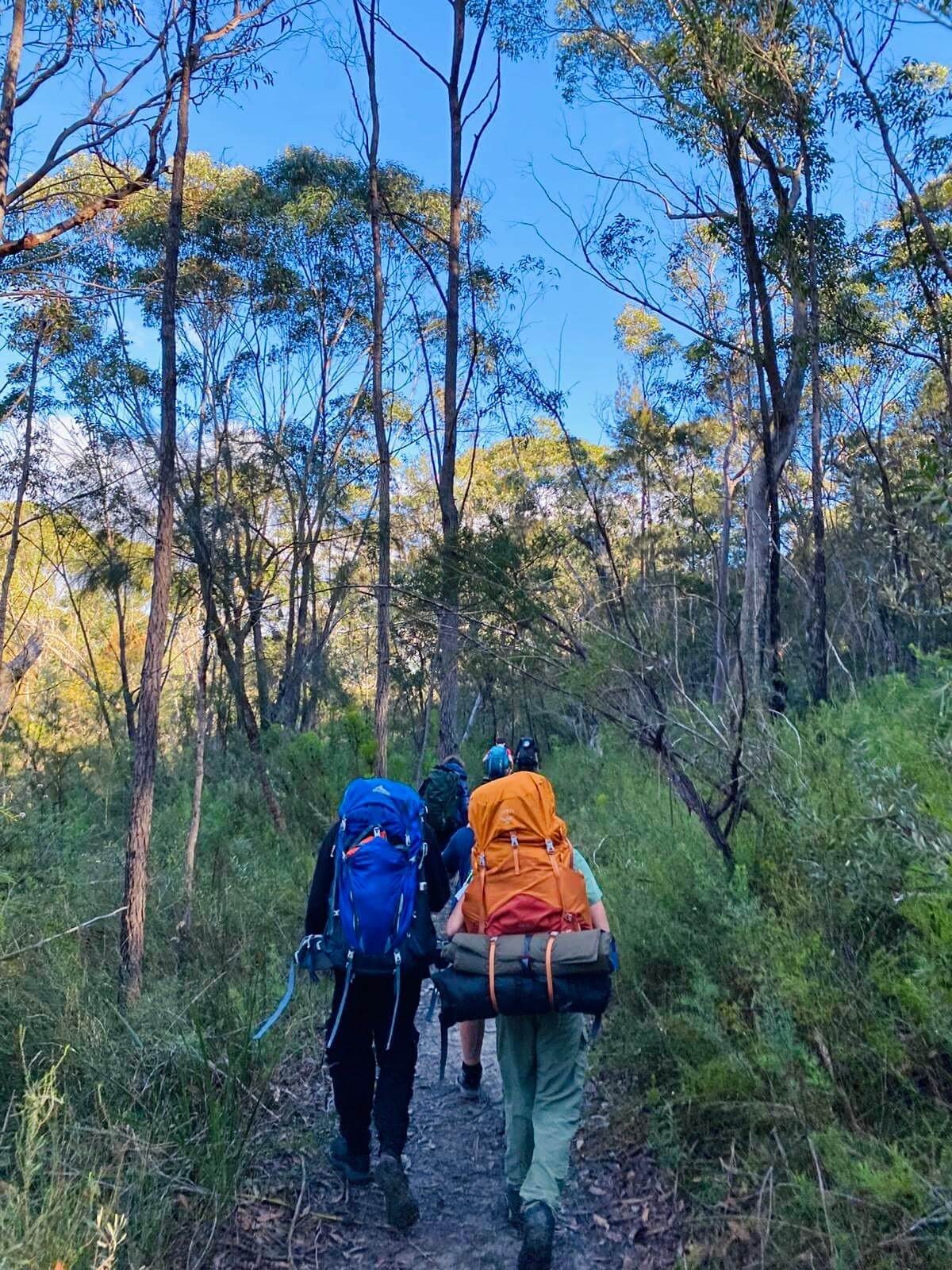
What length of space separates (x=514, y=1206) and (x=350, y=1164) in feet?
2.33

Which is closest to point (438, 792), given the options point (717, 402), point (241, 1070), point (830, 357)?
point (241, 1070)

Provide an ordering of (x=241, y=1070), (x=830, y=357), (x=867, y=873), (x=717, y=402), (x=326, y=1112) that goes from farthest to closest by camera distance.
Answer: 1. (x=717, y=402)
2. (x=830, y=357)
3. (x=326, y=1112)
4. (x=241, y=1070)
5. (x=867, y=873)

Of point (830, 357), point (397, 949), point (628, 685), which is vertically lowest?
point (397, 949)

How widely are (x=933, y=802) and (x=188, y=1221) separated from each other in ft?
10.1

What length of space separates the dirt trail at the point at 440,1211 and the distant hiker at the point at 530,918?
25cm

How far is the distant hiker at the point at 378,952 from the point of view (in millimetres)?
3717

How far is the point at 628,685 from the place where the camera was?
19.1ft

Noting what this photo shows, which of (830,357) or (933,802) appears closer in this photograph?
(933,802)

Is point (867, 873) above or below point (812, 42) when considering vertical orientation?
below

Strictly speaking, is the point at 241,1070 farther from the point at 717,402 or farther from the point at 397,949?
the point at 717,402

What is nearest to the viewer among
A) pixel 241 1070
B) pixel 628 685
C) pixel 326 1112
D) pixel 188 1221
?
pixel 188 1221

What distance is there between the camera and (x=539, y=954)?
335cm

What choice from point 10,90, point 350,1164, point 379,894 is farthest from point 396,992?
point 10,90

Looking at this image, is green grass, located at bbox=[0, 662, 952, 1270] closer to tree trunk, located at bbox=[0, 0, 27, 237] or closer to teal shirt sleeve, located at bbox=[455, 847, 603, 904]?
teal shirt sleeve, located at bbox=[455, 847, 603, 904]
